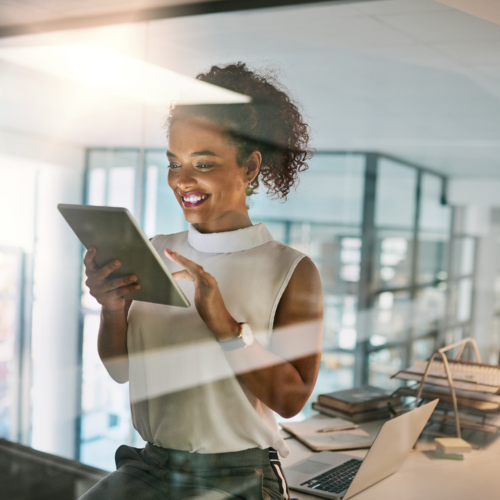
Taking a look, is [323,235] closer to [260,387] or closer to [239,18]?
[239,18]

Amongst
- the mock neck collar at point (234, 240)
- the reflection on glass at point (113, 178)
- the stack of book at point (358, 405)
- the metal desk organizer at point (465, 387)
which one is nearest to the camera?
the mock neck collar at point (234, 240)

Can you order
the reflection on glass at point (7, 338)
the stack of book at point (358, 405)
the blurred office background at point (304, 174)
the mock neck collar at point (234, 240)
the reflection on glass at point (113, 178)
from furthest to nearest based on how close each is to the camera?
1. the reflection on glass at point (7, 338)
2. the reflection on glass at point (113, 178)
3. the blurred office background at point (304, 174)
4. the stack of book at point (358, 405)
5. the mock neck collar at point (234, 240)

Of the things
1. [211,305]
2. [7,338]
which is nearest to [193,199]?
[211,305]

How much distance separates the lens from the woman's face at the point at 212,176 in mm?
1331

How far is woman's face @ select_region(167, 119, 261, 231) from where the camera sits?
4.37ft

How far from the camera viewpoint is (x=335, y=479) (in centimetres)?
123

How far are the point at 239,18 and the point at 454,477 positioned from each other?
1.57 metres

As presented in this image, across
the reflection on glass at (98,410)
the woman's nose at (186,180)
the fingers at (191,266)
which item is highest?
the woman's nose at (186,180)

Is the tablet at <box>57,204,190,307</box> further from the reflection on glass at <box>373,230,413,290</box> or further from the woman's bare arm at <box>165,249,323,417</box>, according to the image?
the reflection on glass at <box>373,230,413,290</box>

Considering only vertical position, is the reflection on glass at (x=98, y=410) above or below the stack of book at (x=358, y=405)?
below

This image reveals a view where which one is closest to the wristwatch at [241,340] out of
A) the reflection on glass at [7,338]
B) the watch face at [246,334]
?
the watch face at [246,334]

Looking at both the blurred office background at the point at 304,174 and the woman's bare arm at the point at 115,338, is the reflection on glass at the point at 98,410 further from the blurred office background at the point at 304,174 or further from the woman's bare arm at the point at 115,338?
the woman's bare arm at the point at 115,338

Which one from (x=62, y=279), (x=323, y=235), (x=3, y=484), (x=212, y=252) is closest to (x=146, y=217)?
(x=62, y=279)

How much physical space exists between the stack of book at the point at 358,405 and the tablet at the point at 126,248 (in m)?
0.77
